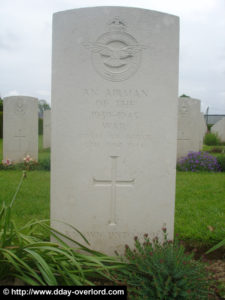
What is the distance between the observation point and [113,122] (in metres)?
2.65

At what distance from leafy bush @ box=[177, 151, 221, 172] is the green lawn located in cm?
124

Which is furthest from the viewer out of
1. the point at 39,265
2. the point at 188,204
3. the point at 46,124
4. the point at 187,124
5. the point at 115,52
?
the point at 46,124

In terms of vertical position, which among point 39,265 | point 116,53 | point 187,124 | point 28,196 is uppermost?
point 116,53

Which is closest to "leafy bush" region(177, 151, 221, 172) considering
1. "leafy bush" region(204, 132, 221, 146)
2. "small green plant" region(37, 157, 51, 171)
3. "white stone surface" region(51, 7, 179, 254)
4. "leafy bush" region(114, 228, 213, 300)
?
"small green plant" region(37, 157, 51, 171)

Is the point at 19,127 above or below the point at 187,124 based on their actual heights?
below

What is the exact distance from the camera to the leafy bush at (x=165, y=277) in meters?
1.90

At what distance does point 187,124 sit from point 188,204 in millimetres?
4852

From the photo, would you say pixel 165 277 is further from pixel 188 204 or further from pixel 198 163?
pixel 198 163

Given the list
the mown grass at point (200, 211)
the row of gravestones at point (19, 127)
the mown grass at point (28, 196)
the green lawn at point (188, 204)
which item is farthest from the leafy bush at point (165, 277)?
the row of gravestones at point (19, 127)

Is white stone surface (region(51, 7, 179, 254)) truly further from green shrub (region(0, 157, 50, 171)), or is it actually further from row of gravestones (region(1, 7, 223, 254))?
green shrub (region(0, 157, 50, 171))

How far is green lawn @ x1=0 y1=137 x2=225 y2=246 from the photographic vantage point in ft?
10.4

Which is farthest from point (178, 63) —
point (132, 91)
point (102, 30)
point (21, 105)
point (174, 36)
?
point (21, 105)

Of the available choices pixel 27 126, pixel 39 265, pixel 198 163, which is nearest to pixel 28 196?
pixel 39 265

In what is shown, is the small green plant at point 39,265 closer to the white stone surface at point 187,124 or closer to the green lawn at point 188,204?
the green lawn at point 188,204
